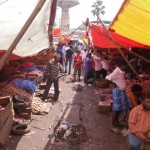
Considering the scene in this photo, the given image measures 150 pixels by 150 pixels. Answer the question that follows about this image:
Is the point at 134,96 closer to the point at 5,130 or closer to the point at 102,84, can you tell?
the point at 5,130

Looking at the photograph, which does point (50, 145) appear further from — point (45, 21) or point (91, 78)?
point (91, 78)

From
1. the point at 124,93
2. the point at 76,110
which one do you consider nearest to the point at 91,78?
the point at 76,110

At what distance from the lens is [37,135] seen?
7.28 metres

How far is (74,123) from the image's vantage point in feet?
27.3

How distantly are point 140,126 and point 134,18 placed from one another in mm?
2234

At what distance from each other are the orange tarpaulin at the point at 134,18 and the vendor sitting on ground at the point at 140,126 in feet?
4.87

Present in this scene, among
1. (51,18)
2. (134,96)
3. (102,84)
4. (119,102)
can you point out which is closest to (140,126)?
(134,96)

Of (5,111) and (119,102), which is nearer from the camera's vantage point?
(5,111)

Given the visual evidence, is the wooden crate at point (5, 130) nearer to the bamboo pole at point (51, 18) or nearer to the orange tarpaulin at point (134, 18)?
the bamboo pole at point (51, 18)

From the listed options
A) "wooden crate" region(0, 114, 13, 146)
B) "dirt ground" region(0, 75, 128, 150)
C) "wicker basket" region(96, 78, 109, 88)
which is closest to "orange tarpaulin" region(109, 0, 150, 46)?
"dirt ground" region(0, 75, 128, 150)

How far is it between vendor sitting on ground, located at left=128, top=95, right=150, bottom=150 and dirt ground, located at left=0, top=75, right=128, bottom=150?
125cm

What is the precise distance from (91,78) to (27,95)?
272 inches

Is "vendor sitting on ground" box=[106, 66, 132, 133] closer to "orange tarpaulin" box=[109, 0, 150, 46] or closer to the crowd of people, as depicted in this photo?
the crowd of people

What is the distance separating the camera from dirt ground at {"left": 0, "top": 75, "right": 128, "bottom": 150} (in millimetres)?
6613
